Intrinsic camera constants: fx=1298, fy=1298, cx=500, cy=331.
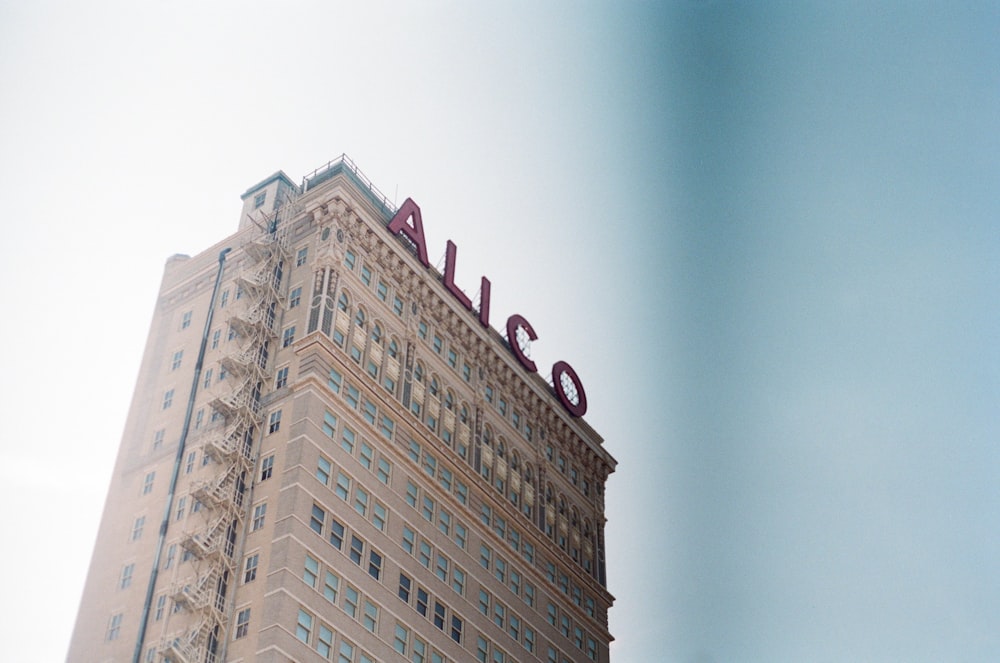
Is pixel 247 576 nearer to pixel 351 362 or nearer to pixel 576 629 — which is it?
pixel 351 362

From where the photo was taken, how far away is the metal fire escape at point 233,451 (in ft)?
291

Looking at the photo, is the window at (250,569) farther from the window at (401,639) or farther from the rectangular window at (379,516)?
the window at (401,639)

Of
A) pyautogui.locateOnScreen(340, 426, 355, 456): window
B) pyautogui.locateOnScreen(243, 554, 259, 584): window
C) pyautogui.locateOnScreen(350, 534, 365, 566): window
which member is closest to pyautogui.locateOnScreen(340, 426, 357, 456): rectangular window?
pyautogui.locateOnScreen(340, 426, 355, 456): window

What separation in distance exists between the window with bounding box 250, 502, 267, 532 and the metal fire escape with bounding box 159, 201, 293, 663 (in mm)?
920

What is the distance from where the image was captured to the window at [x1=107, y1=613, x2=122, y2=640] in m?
94.7

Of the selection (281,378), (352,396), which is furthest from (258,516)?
(352,396)

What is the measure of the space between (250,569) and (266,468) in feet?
28.2

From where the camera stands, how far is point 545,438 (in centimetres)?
13400

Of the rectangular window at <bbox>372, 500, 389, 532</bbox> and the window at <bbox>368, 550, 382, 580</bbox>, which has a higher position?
the rectangular window at <bbox>372, 500, 389, 532</bbox>

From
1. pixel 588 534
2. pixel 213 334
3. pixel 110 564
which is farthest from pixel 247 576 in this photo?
pixel 588 534

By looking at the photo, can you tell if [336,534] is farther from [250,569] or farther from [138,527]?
[138,527]

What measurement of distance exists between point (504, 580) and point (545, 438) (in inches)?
861

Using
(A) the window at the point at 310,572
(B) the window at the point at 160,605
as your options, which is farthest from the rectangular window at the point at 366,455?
(B) the window at the point at 160,605

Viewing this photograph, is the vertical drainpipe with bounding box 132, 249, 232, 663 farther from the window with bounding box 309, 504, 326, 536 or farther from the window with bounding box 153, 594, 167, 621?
the window with bounding box 309, 504, 326, 536
